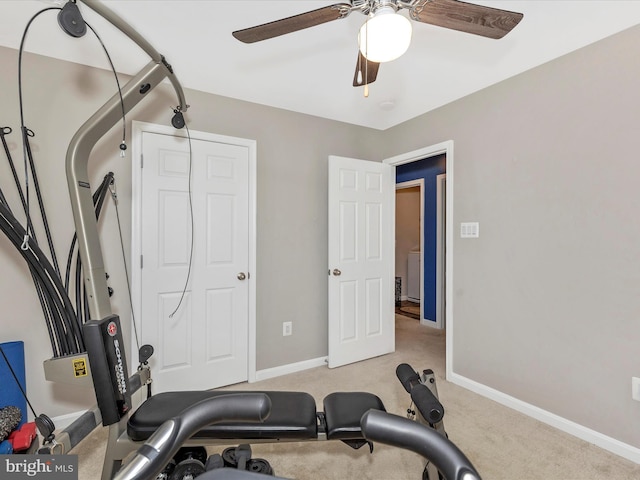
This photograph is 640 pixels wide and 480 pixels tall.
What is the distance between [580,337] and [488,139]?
5.16 feet

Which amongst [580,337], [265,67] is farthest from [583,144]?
[265,67]

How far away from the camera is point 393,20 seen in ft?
4.03

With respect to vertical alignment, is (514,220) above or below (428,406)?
above

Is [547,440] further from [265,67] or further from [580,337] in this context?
[265,67]

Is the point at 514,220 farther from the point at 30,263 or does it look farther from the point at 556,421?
the point at 30,263

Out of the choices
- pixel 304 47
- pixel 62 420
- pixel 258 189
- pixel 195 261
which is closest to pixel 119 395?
pixel 62 420

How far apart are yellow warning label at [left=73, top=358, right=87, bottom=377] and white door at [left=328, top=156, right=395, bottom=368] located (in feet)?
6.51

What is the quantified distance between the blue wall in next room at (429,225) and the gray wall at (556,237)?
5.94 ft

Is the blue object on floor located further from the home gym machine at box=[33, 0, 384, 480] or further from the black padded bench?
the black padded bench

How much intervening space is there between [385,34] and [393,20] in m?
0.05

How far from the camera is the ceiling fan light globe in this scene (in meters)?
1.23

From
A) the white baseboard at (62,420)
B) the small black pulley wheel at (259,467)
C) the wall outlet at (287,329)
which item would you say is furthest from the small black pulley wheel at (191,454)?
the wall outlet at (287,329)

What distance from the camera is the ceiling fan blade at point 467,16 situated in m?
1.29

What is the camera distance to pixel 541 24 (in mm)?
1849
